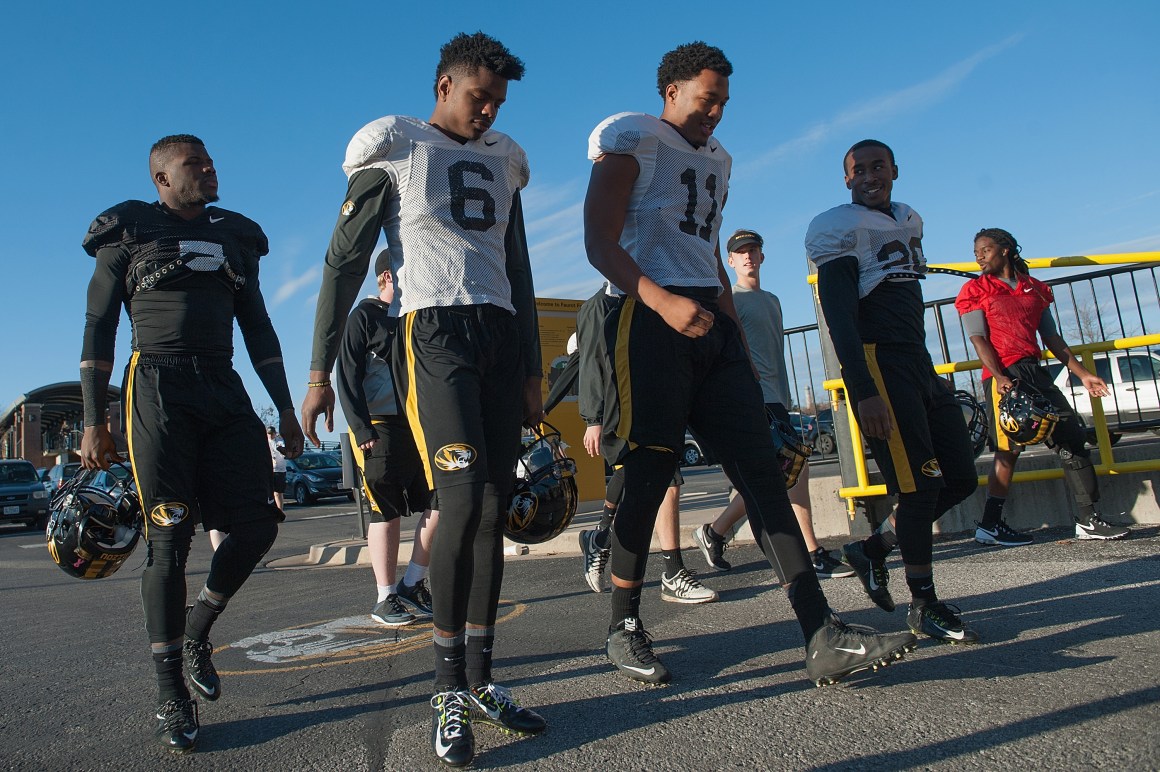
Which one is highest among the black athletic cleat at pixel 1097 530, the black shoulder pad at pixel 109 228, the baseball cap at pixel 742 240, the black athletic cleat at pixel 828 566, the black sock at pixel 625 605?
the baseball cap at pixel 742 240

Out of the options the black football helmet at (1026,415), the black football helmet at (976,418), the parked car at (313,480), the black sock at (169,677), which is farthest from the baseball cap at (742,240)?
the parked car at (313,480)

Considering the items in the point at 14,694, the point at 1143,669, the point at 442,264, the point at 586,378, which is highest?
the point at 442,264

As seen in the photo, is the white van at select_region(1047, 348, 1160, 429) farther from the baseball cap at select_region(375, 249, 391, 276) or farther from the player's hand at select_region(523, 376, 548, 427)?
the player's hand at select_region(523, 376, 548, 427)

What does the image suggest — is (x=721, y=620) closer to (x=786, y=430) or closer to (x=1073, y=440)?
(x=786, y=430)

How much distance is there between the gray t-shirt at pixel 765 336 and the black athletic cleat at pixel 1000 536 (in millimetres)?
1485

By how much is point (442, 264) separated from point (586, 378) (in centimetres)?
129

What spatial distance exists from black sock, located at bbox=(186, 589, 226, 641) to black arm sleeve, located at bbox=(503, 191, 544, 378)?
1.38 metres

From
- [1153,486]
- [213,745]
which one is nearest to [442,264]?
[213,745]

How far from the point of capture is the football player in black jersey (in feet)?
9.90

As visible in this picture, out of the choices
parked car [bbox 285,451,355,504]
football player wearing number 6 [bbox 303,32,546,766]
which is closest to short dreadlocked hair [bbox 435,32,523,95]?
football player wearing number 6 [bbox 303,32,546,766]

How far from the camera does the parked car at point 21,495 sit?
20.6m

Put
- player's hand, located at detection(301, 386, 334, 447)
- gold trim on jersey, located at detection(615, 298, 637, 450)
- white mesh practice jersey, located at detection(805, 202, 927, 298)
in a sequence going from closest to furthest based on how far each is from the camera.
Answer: player's hand, located at detection(301, 386, 334, 447) → gold trim on jersey, located at detection(615, 298, 637, 450) → white mesh practice jersey, located at detection(805, 202, 927, 298)

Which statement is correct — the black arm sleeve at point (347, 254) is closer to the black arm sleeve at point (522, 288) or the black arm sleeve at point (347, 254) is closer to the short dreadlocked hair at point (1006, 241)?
the black arm sleeve at point (522, 288)

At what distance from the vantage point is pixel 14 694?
3570mm
